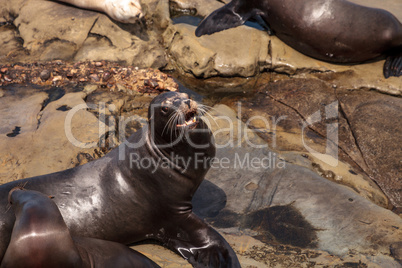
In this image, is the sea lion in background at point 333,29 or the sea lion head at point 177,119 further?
the sea lion in background at point 333,29

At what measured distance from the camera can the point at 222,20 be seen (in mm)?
8648

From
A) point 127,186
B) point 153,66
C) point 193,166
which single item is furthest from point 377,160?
point 153,66

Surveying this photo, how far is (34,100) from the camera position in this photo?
666cm

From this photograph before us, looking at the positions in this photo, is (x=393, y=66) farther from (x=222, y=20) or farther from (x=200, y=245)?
(x=200, y=245)

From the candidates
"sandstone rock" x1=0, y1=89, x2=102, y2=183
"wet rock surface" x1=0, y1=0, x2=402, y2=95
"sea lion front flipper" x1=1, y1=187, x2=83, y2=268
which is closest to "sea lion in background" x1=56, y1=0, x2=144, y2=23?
"wet rock surface" x1=0, y1=0, x2=402, y2=95

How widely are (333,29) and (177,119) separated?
5236 millimetres

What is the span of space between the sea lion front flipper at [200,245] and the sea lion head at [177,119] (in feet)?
2.70

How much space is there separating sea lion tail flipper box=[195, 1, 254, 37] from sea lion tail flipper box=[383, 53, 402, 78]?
2.74 metres

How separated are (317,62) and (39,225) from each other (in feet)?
22.0

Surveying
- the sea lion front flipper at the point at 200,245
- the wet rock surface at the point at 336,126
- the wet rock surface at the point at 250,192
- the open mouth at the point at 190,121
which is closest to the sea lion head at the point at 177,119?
the open mouth at the point at 190,121

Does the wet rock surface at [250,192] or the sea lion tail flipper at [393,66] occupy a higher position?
the sea lion tail flipper at [393,66]

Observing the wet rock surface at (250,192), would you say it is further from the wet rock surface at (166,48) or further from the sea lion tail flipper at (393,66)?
the sea lion tail flipper at (393,66)

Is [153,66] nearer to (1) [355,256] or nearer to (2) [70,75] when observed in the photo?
(2) [70,75]

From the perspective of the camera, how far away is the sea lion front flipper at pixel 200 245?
163 inches
